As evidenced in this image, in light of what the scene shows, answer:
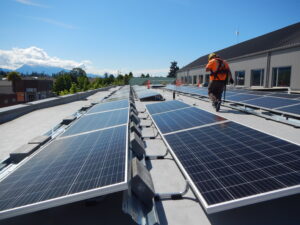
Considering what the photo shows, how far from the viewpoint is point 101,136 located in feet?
17.6

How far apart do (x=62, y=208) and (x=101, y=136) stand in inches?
86.2

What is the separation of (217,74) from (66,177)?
812 cm

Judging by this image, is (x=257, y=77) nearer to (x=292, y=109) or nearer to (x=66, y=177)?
(x=292, y=109)

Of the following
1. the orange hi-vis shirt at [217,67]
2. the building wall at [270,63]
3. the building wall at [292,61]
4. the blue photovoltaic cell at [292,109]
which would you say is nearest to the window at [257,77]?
the building wall at [270,63]

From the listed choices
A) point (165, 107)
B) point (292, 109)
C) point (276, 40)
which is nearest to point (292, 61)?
point (276, 40)

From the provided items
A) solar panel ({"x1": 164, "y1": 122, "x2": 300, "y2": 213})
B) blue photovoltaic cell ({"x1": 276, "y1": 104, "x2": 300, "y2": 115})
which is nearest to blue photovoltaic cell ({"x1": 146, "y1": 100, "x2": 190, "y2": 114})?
blue photovoltaic cell ({"x1": 276, "y1": 104, "x2": 300, "y2": 115})

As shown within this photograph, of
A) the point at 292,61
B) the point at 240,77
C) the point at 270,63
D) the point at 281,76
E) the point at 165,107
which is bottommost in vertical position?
the point at 165,107

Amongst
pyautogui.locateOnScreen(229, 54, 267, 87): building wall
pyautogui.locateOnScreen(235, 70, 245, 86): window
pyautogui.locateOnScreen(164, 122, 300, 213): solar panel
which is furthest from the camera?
pyautogui.locateOnScreen(235, 70, 245, 86): window

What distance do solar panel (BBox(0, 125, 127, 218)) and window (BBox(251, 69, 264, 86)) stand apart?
102 feet

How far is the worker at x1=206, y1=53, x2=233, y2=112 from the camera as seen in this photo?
902 centimetres

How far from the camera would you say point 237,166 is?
10.3 feet

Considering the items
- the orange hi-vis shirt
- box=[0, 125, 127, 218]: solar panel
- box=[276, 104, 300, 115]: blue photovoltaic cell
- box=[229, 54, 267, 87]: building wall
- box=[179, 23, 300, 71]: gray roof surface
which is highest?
box=[179, 23, 300, 71]: gray roof surface

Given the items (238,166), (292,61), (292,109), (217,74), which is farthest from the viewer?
(292,61)

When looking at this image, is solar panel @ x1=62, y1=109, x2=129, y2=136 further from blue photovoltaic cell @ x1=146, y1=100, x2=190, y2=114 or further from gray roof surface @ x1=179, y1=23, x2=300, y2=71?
gray roof surface @ x1=179, y1=23, x2=300, y2=71
